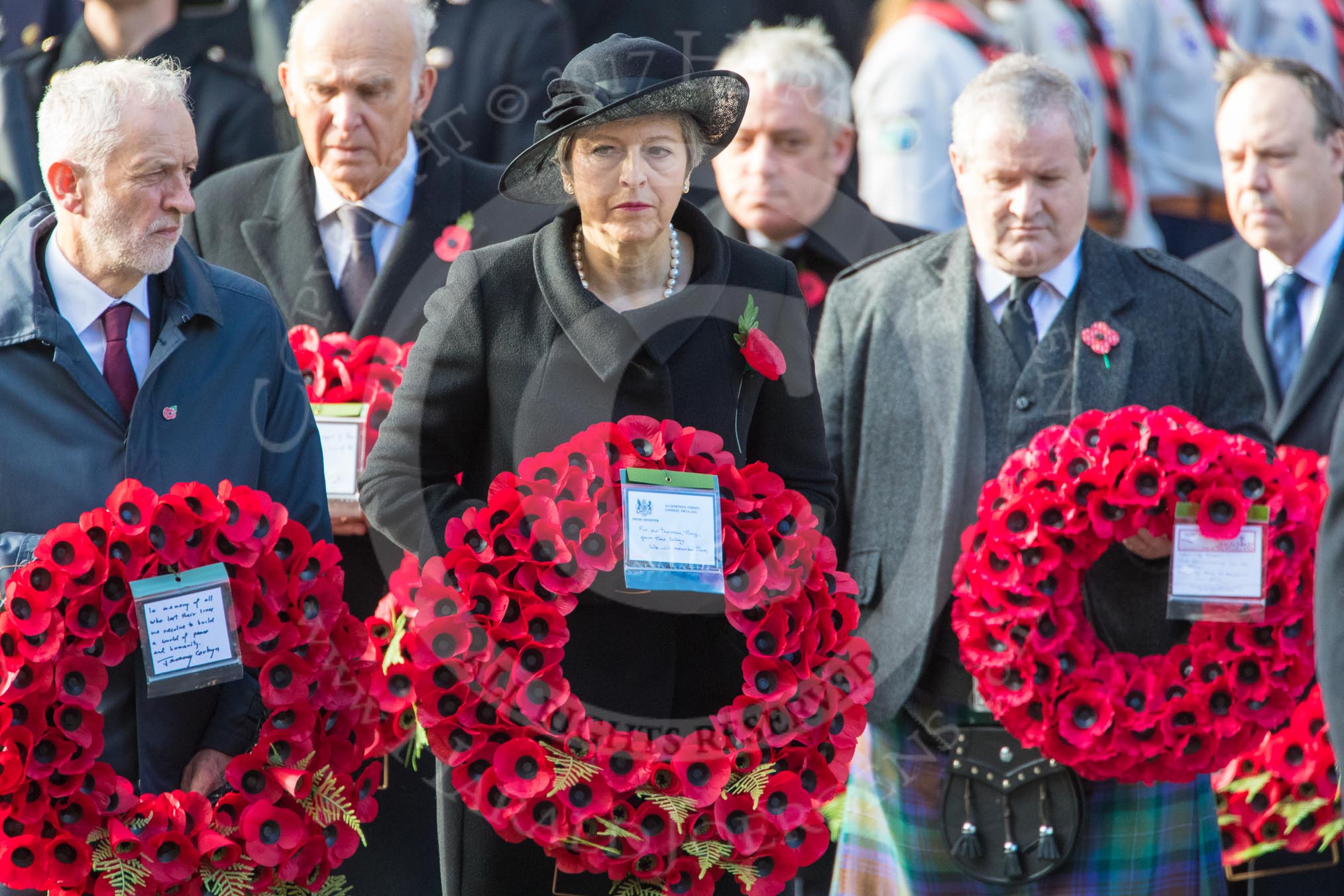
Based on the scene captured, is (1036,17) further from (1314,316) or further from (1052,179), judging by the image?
(1052,179)

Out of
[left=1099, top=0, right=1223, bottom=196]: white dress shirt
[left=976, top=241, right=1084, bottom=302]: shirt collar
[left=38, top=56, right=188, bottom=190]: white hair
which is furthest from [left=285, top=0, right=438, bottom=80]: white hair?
[left=1099, top=0, right=1223, bottom=196]: white dress shirt

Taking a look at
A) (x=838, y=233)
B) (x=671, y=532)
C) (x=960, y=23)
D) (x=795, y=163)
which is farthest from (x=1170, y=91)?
(x=671, y=532)

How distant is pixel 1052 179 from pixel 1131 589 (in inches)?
40.6

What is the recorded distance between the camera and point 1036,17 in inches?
267

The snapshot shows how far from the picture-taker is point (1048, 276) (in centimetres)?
474

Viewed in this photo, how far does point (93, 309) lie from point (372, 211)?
1.28 metres

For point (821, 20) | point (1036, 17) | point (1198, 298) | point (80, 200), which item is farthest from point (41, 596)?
point (1036, 17)

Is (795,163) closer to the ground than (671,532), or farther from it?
farther from it

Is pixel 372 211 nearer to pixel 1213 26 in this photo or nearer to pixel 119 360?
pixel 119 360

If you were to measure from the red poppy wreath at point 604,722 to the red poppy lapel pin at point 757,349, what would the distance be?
22 centimetres

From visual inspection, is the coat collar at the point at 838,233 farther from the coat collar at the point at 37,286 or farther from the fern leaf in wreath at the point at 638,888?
the fern leaf in wreath at the point at 638,888

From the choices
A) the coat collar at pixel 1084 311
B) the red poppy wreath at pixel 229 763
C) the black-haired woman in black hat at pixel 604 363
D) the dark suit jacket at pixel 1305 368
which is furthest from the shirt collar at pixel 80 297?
the dark suit jacket at pixel 1305 368

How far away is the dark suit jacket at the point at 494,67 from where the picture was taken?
584 cm

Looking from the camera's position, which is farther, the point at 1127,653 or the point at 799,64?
the point at 799,64
